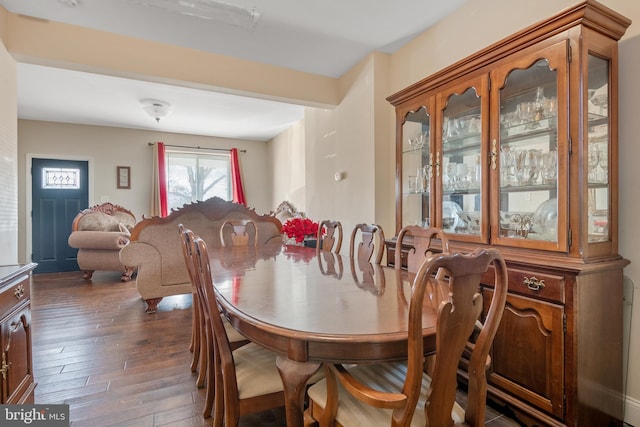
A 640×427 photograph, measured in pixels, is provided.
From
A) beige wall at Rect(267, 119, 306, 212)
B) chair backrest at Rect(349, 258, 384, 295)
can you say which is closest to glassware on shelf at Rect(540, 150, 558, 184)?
chair backrest at Rect(349, 258, 384, 295)

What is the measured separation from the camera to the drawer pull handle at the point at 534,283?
153 cm

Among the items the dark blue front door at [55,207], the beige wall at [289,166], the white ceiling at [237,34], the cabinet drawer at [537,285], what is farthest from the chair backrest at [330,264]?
the dark blue front door at [55,207]

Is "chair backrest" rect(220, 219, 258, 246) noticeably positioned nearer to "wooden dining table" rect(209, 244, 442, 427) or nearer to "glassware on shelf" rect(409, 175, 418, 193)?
"wooden dining table" rect(209, 244, 442, 427)

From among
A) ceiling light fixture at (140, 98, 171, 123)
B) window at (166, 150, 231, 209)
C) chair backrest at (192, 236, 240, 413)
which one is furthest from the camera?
window at (166, 150, 231, 209)

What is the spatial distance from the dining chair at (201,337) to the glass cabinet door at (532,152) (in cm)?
153

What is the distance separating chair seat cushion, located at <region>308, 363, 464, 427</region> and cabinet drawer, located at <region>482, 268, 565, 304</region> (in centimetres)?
75

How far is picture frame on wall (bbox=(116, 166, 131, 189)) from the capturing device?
20.7ft

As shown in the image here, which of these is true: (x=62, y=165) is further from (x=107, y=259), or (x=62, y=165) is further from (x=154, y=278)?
(x=154, y=278)

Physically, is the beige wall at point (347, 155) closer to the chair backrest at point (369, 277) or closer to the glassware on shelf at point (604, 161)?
the chair backrest at point (369, 277)

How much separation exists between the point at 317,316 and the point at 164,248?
285cm

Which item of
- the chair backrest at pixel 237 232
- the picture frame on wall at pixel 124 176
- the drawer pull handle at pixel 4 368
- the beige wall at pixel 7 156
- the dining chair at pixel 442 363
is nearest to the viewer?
the dining chair at pixel 442 363

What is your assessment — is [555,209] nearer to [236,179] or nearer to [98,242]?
[98,242]

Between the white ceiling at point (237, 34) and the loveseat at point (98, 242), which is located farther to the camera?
the loveseat at point (98, 242)

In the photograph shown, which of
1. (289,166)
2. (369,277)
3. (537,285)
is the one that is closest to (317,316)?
(369,277)
